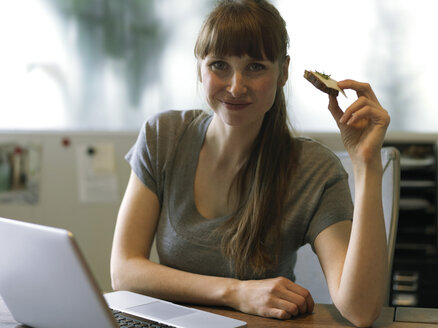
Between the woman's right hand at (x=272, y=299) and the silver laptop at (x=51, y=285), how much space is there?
0.09m

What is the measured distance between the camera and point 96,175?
2.40 m

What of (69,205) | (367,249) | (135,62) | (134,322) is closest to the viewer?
(134,322)

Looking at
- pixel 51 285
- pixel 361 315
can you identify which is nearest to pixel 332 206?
pixel 361 315

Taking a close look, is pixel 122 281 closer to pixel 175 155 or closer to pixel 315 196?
pixel 175 155

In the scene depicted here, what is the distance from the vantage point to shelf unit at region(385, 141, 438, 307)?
217 centimetres

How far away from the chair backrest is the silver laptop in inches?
21.2

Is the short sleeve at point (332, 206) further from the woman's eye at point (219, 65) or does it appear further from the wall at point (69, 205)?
the wall at point (69, 205)

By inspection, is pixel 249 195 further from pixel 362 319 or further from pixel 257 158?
pixel 362 319

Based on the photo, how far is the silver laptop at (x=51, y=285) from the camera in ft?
2.35

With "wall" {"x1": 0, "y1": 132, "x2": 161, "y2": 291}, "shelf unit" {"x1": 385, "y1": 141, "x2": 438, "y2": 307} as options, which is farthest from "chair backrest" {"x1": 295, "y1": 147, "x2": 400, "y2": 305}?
"wall" {"x1": 0, "y1": 132, "x2": 161, "y2": 291}

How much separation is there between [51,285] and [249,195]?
0.62 metres

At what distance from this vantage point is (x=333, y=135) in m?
2.42

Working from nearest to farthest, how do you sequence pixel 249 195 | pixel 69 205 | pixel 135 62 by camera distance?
pixel 249 195 < pixel 69 205 < pixel 135 62

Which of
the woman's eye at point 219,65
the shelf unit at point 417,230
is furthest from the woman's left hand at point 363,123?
the shelf unit at point 417,230
